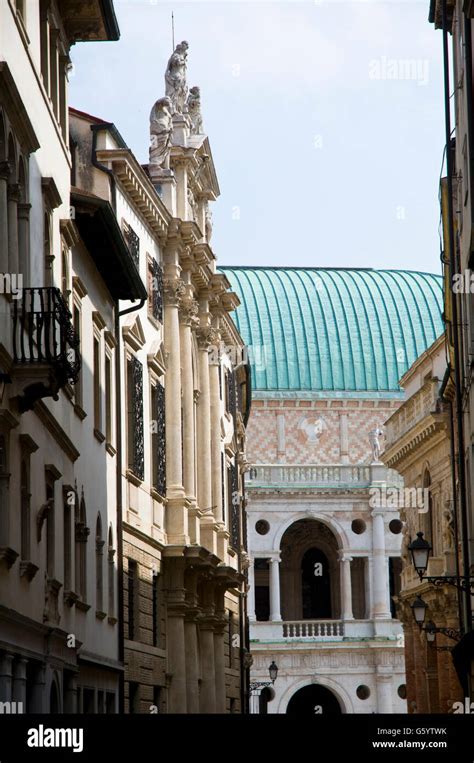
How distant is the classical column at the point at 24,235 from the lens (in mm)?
21828

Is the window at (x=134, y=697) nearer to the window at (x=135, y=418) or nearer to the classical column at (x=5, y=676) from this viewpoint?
the window at (x=135, y=418)

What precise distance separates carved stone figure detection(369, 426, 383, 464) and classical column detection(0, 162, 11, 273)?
59411mm

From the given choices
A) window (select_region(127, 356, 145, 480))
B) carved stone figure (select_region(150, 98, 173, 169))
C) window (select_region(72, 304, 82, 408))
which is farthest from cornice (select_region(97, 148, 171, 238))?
window (select_region(72, 304, 82, 408))

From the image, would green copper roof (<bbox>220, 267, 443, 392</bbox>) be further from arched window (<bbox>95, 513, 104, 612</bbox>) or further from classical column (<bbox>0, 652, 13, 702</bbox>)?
classical column (<bbox>0, 652, 13, 702</bbox>)

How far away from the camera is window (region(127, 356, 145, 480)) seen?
3525 cm

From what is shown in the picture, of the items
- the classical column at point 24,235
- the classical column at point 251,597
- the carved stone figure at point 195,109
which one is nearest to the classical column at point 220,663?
the carved stone figure at point 195,109

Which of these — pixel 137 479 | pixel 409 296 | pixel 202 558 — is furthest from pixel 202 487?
pixel 409 296

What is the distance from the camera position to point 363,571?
273 ft

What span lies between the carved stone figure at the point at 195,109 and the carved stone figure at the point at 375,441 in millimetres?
35535

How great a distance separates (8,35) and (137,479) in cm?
1619

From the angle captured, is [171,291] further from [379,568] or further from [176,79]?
[379,568]

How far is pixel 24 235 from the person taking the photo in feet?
72.0

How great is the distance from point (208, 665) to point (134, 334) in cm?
1257

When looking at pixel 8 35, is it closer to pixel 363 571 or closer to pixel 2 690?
pixel 2 690
